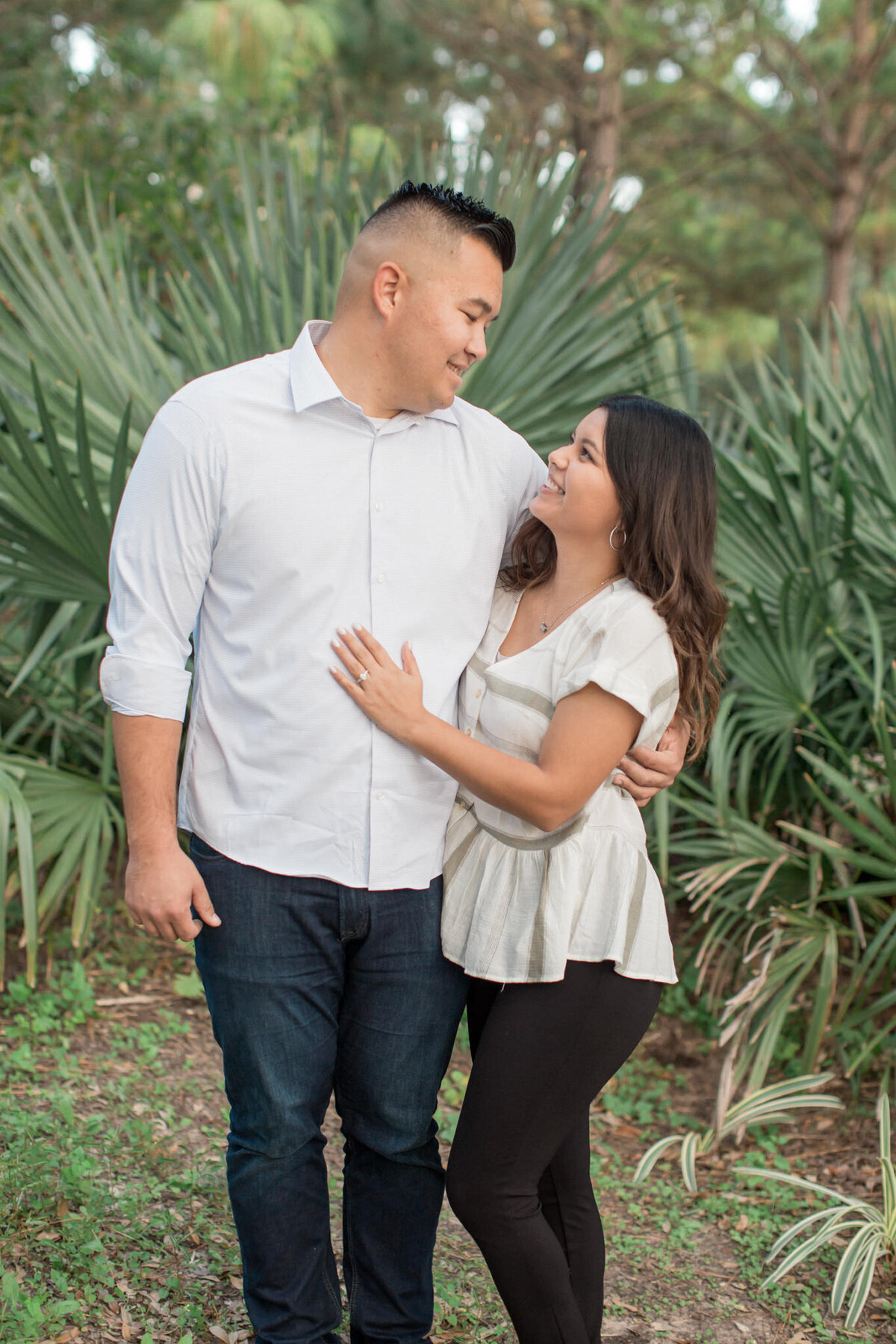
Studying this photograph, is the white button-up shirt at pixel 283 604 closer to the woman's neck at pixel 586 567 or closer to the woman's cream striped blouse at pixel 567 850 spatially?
the woman's cream striped blouse at pixel 567 850

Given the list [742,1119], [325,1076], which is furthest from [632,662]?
[742,1119]

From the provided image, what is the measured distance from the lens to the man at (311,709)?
Result: 1.96 meters

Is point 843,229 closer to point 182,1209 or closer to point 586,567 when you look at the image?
point 586,567

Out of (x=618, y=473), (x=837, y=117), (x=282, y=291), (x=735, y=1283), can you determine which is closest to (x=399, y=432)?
(x=618, y=473)

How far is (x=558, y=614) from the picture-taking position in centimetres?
213

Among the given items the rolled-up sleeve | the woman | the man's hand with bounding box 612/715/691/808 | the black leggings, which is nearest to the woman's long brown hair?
the woman

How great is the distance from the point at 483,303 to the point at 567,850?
3.17 feet

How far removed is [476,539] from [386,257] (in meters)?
0.52

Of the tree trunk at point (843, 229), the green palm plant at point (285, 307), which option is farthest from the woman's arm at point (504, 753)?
the tree trunk at point (843, 229)

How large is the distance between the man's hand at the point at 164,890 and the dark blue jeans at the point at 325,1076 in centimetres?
8

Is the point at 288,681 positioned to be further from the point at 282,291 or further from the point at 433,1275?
the point at 282,291

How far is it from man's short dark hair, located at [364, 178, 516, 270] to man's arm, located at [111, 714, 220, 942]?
99 cm

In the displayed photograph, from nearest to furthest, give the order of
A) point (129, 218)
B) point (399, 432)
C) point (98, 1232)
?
point (399, 432) < point (98, 1232) < point (129, 218)

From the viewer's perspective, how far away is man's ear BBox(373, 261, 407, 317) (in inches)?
81.0
